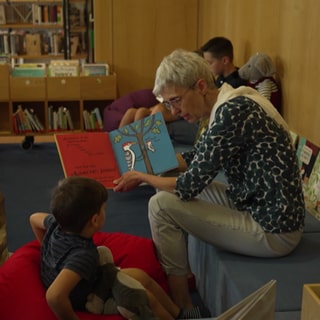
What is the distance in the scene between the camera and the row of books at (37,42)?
6551 millimetres

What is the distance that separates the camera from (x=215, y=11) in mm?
5047

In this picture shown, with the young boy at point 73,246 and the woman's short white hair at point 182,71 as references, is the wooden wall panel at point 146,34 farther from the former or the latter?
the young boy at point 73,246

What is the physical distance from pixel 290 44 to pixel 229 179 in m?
1.46

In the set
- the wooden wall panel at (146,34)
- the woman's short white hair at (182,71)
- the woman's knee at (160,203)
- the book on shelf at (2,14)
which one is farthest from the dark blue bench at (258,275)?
the book on shelf at (2,14)

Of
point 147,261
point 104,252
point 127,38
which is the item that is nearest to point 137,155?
point 147,261

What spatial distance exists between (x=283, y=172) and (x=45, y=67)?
12.7ft

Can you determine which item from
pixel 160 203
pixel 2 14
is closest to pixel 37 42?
pixel 2 14

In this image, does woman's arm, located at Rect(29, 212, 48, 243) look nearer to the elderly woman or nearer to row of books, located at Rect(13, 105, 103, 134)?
the elderly woman

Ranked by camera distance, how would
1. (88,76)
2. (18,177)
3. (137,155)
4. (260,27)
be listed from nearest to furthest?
1. (137,155)
2. (260,27)
3. (18,177)
4. (88,76)

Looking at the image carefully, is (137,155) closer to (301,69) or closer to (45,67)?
(301,69)

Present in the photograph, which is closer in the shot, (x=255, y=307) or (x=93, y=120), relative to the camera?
(x=255, y=307)

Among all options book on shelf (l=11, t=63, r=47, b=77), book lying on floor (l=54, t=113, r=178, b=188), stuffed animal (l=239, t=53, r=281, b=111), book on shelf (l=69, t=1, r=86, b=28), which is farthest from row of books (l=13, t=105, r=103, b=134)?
book lying on floor (l=54, t=113, r=178, b=188)

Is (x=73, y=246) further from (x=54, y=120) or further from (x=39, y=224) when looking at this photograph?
(x=54, y=120)

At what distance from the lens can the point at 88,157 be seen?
2797 millimetres
